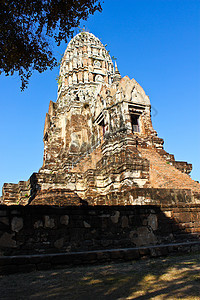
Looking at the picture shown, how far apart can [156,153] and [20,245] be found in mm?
11470

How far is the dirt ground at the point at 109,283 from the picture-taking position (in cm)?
251

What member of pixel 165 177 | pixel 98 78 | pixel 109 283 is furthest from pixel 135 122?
pixel 109 283

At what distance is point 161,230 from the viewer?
209 inches

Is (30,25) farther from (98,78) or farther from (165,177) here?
(98,78)

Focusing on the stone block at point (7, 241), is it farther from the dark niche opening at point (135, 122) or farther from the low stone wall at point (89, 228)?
the dark niche opening at point (135, 122)

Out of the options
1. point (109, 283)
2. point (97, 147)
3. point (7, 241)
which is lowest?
point (109, 283)

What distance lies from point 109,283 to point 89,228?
170cm

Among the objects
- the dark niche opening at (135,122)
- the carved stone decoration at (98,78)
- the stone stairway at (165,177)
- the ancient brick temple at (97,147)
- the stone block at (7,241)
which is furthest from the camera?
the carved stone decoration at (98,78)

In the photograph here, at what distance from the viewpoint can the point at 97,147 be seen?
18.1m

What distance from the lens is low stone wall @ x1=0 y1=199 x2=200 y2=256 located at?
13.2ft

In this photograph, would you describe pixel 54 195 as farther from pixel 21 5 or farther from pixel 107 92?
pixel 107 92

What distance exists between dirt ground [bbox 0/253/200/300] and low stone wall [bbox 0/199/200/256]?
651 mm

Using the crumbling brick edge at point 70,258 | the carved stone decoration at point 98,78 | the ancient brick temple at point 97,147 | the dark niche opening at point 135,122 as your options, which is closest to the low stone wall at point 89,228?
the crumbling brick edge at point 70,258

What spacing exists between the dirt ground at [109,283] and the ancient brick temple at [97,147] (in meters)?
3.24
